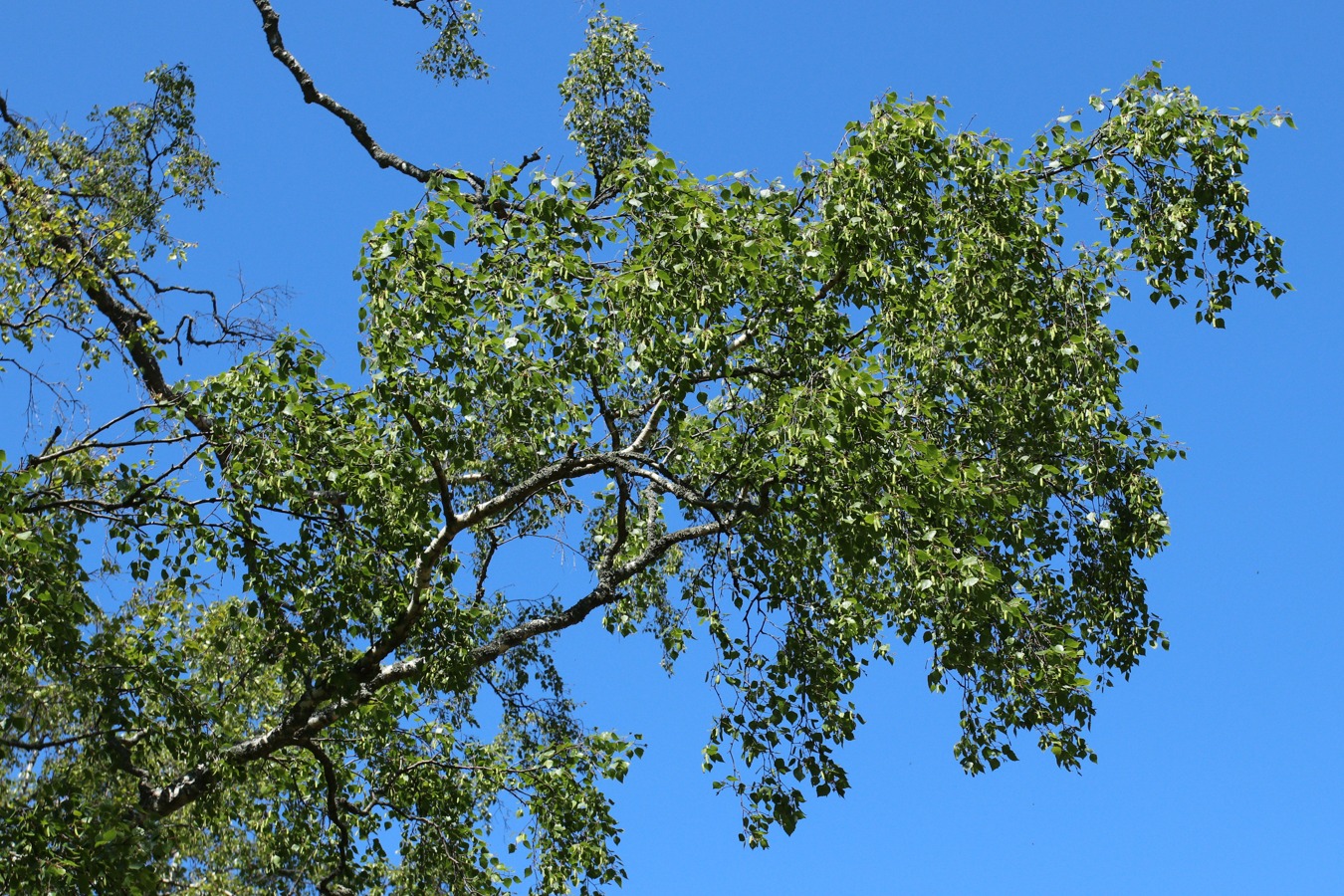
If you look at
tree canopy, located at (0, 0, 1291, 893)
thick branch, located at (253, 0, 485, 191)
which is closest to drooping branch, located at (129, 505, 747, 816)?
tree canopy, located at (0, 0, 1291, 893)

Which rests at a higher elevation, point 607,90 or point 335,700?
point 607,90

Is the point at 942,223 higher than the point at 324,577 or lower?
higher

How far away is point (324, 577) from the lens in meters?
11.5

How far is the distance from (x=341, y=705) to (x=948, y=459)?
5.59 metres

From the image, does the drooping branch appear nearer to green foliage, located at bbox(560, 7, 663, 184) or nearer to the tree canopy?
the tree canopy

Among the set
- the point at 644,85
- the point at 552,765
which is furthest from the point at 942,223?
the point at 644,85

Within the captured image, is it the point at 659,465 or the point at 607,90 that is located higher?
the point at 607,90

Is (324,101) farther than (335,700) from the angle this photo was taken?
Yes

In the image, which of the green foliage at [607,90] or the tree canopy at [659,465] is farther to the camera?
the green foliage at [607,90]

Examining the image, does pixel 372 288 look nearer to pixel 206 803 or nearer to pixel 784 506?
pixel 784 506

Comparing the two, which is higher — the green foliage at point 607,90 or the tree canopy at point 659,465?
the green foliage at point 607,90

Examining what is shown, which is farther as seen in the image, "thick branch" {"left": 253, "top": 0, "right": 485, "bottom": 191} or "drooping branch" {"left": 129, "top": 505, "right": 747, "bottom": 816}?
"thick branch" {"left": 253, "top": 0, "right": 485, "bottom": 191}

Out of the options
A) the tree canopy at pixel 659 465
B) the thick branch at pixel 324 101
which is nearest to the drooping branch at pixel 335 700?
the tree canopy at pixel 659 465

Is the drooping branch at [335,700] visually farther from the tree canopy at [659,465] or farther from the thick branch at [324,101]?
the thick branch at [324,101]
